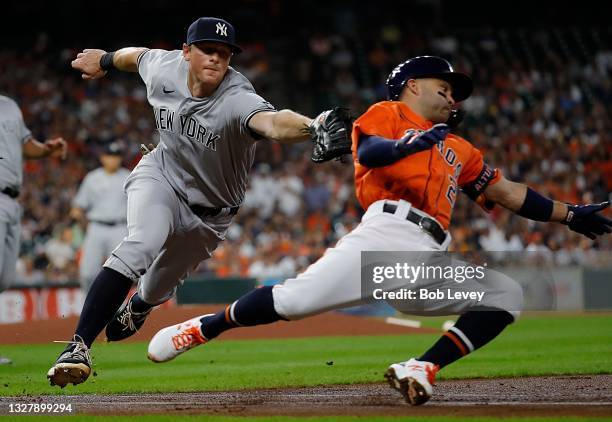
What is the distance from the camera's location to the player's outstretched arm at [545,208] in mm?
5902

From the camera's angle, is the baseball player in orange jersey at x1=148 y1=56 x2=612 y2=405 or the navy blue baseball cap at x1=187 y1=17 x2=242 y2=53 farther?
the navy blue baseball cap at x1=187 y1=17 x2=242 y2=53

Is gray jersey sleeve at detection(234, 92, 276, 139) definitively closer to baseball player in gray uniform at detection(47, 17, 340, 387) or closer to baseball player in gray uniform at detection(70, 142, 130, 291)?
baseball player in gray uniform at detection(47, 17, 340, 387)

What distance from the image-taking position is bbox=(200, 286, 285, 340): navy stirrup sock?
5.35 metres

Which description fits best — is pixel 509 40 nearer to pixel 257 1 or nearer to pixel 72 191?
pixel 257 1

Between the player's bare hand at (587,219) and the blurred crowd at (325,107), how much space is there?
11.2 m

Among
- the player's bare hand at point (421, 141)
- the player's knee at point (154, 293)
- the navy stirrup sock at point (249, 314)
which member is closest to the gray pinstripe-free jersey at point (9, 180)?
the player's knee at point (154, 293)

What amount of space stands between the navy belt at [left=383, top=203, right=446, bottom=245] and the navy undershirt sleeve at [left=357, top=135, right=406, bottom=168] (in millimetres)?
317

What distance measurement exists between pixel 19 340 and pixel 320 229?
8.85m

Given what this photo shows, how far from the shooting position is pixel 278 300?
527 centimetres

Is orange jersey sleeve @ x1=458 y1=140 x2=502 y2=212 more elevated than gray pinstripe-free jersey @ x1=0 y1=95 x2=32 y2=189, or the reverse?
gray pinstripe-free jersey @ x1=0 y1=95 x2=32 y2=189

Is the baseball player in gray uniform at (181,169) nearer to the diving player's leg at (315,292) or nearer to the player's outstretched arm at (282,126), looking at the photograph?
the player's outstretched arm at (282,126)

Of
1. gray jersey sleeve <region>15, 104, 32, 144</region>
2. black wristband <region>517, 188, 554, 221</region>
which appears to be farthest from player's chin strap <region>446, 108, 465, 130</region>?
gray jersey sleeve <region>15, 104, 32, 144</region>

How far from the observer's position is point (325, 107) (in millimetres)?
23406

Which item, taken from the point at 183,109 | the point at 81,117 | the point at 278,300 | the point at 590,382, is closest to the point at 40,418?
the point at 278,300
